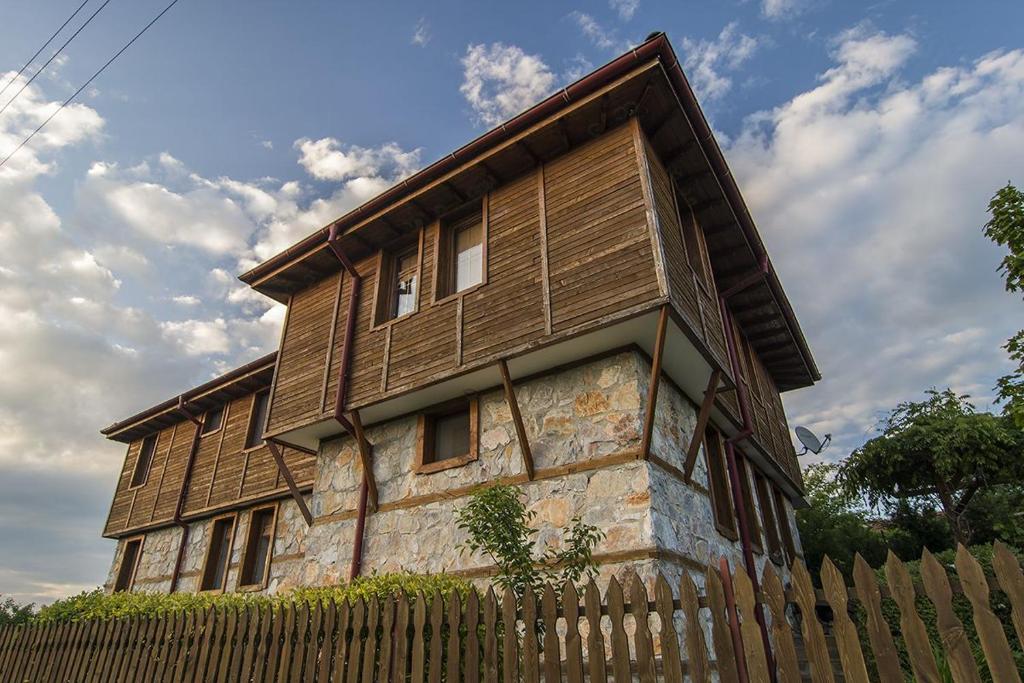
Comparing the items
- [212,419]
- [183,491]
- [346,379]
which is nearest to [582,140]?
[346,379]

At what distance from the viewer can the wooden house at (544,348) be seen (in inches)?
264

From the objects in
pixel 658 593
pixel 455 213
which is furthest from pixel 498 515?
pixel 455 213

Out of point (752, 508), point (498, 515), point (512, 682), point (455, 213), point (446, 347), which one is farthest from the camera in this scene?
point (752, 508)

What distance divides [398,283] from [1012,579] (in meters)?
8.83

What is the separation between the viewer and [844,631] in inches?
112

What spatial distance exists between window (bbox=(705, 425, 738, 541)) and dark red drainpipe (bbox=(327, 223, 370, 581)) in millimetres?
5006

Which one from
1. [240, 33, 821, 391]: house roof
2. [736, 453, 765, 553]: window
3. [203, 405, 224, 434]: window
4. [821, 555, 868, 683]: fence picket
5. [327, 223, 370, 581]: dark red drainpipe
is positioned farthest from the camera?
[203, 405, 224, 434]: window

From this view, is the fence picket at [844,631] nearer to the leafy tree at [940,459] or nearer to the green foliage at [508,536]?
the green foliage at [508,536]

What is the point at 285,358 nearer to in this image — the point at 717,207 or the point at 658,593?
the point at 717,207

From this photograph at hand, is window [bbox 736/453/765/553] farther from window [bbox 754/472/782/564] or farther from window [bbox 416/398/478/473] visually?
window [bbox 416/398/478/473]

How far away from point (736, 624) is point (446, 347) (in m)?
5.51

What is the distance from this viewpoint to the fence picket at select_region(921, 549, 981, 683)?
2.57 metres

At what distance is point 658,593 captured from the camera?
3.31 meters

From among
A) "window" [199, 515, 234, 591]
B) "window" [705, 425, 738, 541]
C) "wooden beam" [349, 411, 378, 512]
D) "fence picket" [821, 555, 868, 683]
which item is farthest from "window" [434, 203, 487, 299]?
"window" [199, 515, 234, 591]
